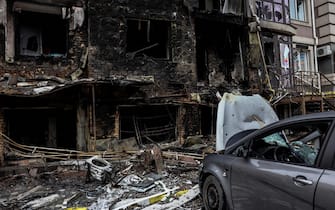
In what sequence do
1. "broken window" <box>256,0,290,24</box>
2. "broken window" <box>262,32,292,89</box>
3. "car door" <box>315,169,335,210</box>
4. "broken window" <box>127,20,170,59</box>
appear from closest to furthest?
"car door" <box>315,169,335,210</box> < "broken window" <box>127,20,170,59</box> < "broken window" <box>256,0,290,24</box> < "broken window" <box>262,32,292,89</box>

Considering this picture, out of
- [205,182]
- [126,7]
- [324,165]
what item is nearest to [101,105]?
[126,7]

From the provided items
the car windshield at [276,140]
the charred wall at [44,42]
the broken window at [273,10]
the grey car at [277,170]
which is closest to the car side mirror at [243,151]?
the grey car at [277,170]

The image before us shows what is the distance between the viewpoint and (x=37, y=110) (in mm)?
10086

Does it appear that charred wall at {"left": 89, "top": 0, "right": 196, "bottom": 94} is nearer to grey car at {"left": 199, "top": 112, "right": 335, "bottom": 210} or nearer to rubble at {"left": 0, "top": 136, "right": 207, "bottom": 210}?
rubble at {"left": 0, "top": 136, "right": 207, "bottom": 210}

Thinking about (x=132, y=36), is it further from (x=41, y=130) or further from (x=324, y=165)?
(x=324, y=165)

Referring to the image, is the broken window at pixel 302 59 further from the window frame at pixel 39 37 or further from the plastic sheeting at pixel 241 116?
the window frame at pixel 39 37

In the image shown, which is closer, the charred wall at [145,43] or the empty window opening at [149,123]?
the charred wall at [145,43]

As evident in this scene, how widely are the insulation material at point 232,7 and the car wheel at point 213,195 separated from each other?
925 cm

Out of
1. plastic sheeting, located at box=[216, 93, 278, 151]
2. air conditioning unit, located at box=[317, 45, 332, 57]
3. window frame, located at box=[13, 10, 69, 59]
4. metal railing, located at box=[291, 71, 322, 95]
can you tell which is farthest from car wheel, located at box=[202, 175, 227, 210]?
air conditioning unit, located at box=[317, 45, 332, 57]

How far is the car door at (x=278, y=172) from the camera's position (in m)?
2.87

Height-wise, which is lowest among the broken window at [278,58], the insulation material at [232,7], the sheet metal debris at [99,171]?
the sheet metal debris at [99,171]

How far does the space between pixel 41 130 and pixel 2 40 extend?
121 inches

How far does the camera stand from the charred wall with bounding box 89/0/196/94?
33.7 ft

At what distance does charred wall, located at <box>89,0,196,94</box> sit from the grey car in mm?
6470
